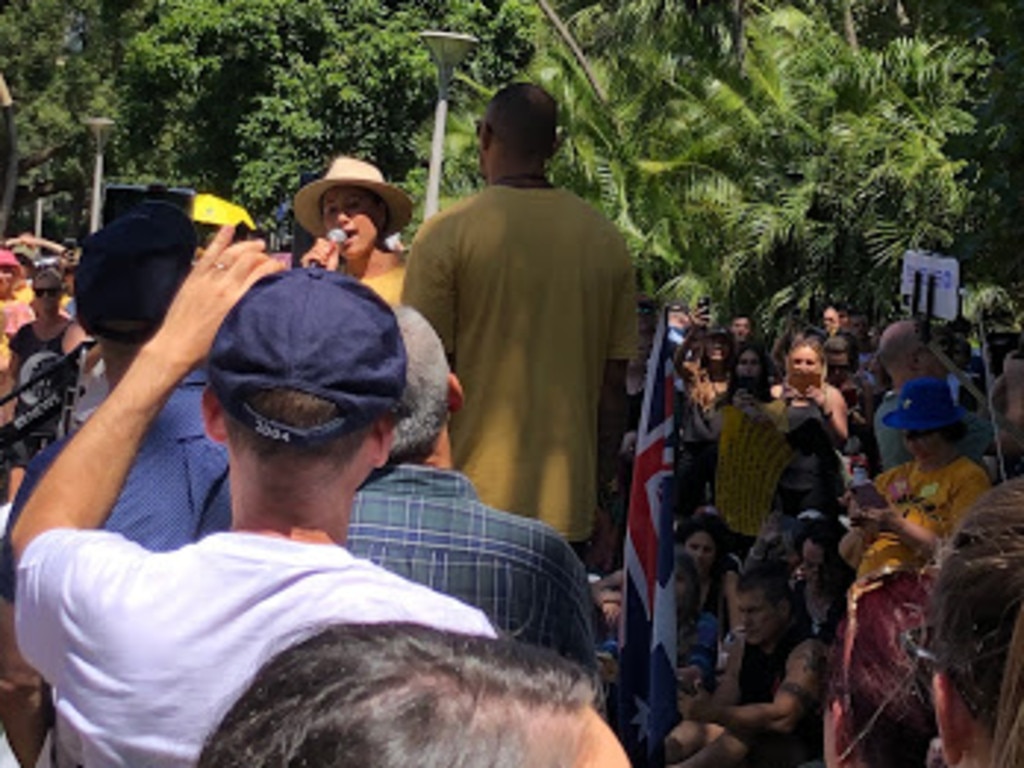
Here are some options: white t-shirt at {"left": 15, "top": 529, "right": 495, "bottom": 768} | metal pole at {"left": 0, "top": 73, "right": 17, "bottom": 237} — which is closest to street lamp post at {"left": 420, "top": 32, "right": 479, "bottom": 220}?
metal pole at {"left": 0, "top": 73, "right": 17, "bottom": 237}

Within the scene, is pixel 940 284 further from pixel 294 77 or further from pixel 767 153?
pixel 294 77

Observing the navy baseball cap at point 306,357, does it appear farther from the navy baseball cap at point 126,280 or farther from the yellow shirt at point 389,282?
the yellow shirt at point 389,282

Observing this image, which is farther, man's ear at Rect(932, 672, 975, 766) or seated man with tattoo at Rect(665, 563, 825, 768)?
seated man with tattoo at Rect(665, 563, 825, 768)

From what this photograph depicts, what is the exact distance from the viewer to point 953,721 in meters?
1.85

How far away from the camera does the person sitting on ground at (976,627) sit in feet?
5.82

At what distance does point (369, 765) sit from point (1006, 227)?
259 inches

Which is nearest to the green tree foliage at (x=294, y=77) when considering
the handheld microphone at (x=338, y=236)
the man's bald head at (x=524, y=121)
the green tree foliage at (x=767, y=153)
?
the green tree foliage at (x=767, y=153)

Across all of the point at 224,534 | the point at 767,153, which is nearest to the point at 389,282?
the point at 224,534

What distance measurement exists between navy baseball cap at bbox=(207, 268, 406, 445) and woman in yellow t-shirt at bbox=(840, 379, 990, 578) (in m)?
3.74

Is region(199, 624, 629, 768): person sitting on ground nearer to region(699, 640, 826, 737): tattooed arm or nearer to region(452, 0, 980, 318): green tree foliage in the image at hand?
region(699, 640, 826, 737): tattooed arm

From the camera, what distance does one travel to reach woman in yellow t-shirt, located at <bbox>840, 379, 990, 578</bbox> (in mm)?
6305

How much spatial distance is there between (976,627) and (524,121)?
3284 mm

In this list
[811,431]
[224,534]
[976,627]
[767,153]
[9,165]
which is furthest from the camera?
[9,165]

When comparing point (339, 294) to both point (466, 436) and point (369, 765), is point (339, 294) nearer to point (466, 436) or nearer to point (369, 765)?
point (369, 765)
